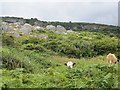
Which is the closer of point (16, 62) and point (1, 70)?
point (1, 70)

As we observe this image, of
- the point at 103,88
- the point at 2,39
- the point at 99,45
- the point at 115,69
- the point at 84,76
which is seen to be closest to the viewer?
the point at 103,88

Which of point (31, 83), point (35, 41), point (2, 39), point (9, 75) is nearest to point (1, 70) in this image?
point (9, 75)

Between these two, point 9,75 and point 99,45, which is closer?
point 9,75

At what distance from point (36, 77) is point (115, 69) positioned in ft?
8.33

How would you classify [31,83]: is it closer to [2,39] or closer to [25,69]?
[25,69]

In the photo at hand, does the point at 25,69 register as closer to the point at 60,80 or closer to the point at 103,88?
the point at 60,80

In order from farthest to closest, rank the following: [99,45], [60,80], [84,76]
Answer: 1. [99,45]
2. [84,76]
3. [60,80]

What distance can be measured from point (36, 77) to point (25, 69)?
1.47m

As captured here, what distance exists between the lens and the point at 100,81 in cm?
843

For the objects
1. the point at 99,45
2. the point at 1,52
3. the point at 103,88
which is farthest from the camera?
the point at 99,45

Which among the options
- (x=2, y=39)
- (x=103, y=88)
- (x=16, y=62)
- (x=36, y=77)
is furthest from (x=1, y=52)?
(x=2, y=39)

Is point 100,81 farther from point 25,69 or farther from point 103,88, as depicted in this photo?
point 25,69

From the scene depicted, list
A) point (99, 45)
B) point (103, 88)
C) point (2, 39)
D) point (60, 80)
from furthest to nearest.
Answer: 1. point (99, 45)
2. point (2, 39)
3. point (60, 80)
4. point (103, 88)

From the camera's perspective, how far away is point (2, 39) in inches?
650
